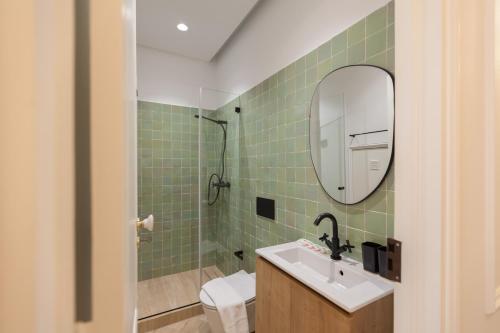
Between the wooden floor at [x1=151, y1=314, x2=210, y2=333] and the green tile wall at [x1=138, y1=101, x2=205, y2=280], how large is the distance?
721mm

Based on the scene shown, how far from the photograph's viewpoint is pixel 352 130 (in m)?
1.36

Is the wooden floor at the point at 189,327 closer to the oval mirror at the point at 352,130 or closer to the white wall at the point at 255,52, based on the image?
the oval mirror at the point at 352,130

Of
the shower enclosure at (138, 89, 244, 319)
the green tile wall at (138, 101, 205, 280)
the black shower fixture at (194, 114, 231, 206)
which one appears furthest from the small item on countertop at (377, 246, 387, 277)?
the green tile wall at (138, 101, 205, 280)

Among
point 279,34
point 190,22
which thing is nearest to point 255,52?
point 279,34

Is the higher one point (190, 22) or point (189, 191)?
point (190, 22)

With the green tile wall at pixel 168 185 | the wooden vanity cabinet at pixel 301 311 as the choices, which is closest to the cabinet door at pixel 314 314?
the wooden vanity cabinet at pixel 301 311

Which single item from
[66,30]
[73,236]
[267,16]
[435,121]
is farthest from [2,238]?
[267,16]

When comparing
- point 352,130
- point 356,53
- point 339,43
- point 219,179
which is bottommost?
point 219,179

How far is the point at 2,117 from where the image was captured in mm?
183

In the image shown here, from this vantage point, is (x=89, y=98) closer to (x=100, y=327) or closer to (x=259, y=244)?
(x=100, y=327)

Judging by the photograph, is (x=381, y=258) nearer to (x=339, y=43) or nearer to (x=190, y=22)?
(x=339, y=43)

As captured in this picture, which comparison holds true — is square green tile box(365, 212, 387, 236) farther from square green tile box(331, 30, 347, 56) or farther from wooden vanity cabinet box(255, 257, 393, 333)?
square green tile box(331, 30, 347, 56)

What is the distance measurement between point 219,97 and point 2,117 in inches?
110

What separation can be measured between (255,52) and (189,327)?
262cm
